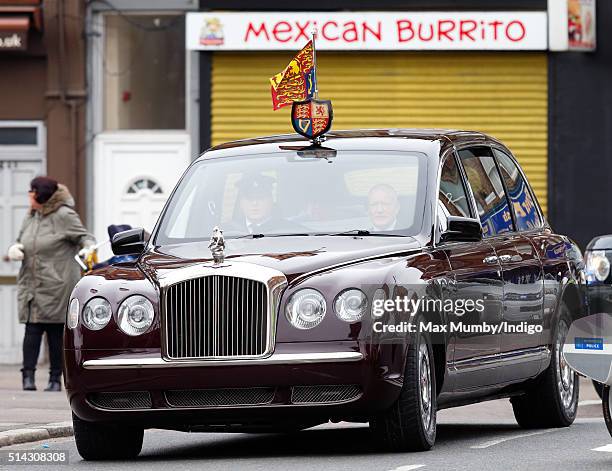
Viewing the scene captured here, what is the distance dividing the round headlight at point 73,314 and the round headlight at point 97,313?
6 cm

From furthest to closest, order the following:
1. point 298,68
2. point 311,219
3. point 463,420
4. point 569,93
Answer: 1. point 569,93
2. point 463,420
3. point 298,68
4. point 311,219

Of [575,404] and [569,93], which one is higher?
[569,93]

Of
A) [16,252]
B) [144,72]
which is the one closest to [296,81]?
[16,252]

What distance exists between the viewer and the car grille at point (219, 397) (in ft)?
31.2

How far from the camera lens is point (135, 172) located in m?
22.6

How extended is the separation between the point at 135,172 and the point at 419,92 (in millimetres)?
3590

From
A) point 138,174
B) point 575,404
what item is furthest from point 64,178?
point 575,404

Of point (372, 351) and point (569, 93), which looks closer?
point (372, 351)

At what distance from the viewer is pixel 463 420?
13.9m

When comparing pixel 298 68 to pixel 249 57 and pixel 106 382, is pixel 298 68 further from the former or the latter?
pixel 249 57

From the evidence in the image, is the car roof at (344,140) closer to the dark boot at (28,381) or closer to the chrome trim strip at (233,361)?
the chrome trim strip at (233,361)

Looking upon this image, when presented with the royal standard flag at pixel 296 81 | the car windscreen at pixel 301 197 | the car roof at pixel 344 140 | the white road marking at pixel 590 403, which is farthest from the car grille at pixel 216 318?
the white road marking at pixel 590 403

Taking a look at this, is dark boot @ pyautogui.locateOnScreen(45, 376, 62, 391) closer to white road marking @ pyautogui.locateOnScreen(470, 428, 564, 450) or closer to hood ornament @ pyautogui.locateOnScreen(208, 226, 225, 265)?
white road marking @ pyautogui.locateOnScreen(470, 428, 564, 450)

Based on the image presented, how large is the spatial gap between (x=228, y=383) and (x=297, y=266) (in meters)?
0.71
